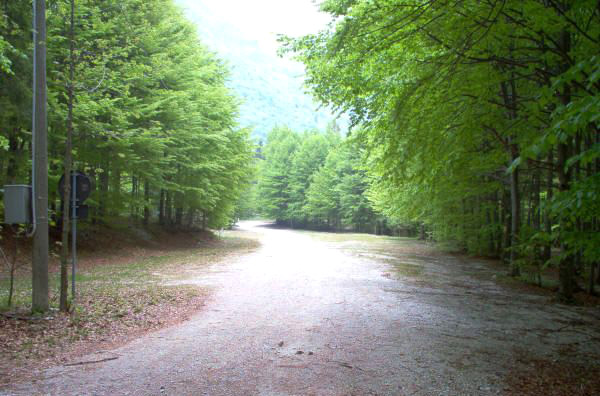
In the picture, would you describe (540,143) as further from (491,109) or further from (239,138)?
(239,138)

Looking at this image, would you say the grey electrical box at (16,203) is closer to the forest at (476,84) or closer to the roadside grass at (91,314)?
the roadside grass at (91,314)

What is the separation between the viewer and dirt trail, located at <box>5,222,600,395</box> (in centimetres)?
430

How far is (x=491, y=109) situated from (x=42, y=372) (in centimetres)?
969

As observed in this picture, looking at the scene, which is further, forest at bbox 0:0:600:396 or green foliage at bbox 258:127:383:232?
green foliage at bbox 258:127:383:232

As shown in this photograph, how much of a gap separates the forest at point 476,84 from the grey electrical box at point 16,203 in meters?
5.54

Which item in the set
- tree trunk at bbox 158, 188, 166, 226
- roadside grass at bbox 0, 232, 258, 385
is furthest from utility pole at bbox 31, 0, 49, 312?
tree trunk at bbox 158, 188, 166, 226

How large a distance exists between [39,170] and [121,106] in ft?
29.5

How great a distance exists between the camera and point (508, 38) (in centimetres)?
674

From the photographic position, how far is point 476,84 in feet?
25.1

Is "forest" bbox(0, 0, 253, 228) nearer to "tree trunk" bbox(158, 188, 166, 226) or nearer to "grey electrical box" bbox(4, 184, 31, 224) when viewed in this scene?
"tree trunk" bbox(158, 188, 166, 226)

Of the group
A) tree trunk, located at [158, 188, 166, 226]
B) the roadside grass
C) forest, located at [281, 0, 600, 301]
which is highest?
forest, located at [281, 0, 600, 301]

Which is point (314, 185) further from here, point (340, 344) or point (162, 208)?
point (340, 344)

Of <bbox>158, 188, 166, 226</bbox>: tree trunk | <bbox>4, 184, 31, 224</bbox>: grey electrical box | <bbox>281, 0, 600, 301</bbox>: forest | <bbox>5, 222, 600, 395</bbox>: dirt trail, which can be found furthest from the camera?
<bbox>158, 188, 166, 226</bbox>: tree trunk

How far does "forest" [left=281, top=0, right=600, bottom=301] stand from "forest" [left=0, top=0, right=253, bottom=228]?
4.84 metres
